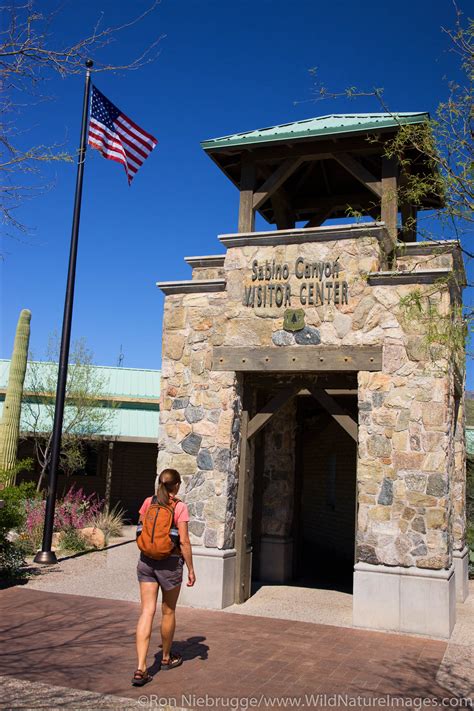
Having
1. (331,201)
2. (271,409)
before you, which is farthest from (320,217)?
(271,409)

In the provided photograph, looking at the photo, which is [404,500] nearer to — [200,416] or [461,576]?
[461,576]

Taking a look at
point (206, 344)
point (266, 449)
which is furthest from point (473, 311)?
point (266, 449)

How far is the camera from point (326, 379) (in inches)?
396

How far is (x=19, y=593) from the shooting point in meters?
10.1

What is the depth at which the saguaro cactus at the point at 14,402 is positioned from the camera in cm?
1803

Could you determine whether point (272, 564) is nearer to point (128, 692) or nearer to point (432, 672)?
point (432, 672)

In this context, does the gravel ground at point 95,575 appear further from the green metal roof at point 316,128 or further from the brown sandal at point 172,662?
the green metal roof at point 316,128

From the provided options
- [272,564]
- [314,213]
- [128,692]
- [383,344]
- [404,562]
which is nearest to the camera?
[128,692]

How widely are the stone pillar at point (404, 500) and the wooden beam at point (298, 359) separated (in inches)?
9.1

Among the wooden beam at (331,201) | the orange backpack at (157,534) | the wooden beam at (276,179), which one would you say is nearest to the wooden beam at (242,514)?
the wooden beam at (276,179)

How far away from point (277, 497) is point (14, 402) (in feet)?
30.2

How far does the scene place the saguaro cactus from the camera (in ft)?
59.2

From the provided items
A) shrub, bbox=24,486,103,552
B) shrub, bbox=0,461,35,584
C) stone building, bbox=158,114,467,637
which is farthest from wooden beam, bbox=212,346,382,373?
shrub, bbox=24,486,103,552

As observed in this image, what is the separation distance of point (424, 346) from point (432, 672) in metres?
4.11
